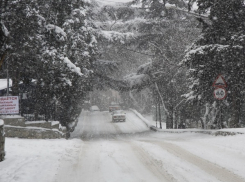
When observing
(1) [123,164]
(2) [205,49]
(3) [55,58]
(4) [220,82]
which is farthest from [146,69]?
(1) [123,164]

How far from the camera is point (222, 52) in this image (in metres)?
15.8

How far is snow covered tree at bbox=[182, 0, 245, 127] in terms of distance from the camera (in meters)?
15.5

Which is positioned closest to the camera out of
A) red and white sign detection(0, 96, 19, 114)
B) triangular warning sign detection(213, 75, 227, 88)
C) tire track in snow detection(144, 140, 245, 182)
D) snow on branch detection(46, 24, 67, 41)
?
tire track in snow detection(144, 140, 245, 182)

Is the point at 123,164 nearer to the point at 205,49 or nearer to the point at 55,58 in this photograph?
the point at 205,49

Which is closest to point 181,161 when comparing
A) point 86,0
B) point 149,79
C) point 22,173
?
point 22,173

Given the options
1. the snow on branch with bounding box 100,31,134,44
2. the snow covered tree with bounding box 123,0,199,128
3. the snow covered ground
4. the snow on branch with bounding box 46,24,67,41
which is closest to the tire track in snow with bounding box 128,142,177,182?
the snow covered ground

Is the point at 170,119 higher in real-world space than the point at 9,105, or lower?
lower

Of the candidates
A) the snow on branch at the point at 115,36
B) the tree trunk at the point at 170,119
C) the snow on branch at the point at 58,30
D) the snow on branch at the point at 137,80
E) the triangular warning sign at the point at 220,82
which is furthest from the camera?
the tree trunk at the point at 170,119

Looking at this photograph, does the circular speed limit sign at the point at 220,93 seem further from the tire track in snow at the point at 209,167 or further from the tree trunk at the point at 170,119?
the tree trunk at the point at 170,119

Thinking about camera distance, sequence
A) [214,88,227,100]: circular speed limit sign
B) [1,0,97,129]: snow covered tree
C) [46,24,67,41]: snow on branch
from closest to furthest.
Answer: [214,88,227,100]: circular speed limit sign, [1,0,97,129]: snow covered tree, [46,24,67,41]: snow on branch

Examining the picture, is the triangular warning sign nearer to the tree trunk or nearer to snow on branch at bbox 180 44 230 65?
snow on branch at bbox 180 44 230 65

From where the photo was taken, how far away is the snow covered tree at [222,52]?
51.0 ft

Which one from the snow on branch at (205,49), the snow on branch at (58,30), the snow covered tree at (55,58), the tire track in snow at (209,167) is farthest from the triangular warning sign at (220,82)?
the snow on branch at (58,30)

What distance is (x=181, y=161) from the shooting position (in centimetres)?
864
